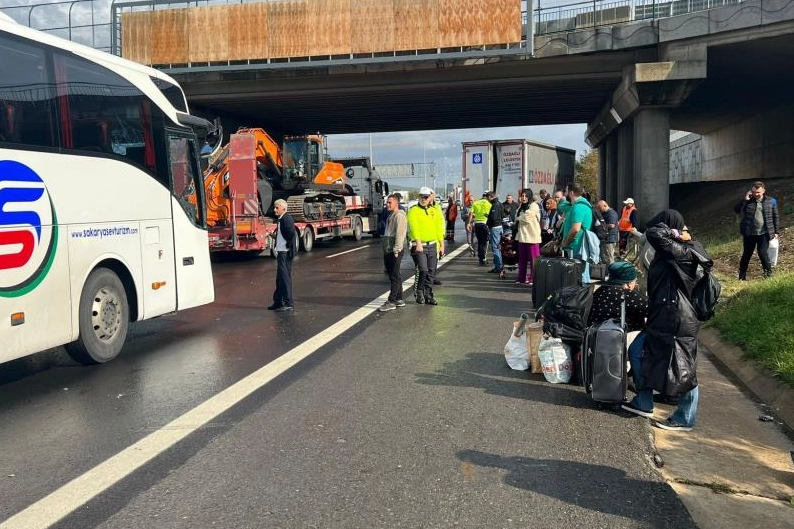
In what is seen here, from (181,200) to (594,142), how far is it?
33536mm

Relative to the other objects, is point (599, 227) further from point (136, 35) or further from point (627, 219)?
point (136, 35)

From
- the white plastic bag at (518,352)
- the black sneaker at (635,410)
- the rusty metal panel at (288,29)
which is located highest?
the rusty metal panel at (288,29)

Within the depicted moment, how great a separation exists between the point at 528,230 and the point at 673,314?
288 inches

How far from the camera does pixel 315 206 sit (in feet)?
73.7

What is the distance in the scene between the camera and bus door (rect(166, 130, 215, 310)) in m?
8.30

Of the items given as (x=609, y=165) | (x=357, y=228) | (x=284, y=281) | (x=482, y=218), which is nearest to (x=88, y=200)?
(x=284, y=281)

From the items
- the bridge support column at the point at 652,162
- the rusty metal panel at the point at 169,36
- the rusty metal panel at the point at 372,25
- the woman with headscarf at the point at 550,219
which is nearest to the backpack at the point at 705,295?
the woman with headscarf at the point at 550,219

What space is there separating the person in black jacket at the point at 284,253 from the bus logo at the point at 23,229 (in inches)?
160

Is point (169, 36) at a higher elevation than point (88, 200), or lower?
higher

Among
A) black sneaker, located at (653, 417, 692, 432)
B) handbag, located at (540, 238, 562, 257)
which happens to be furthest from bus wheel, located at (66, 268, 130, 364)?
handbag, located at (540, 238, 562, 257)

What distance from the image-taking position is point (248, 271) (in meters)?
16.0

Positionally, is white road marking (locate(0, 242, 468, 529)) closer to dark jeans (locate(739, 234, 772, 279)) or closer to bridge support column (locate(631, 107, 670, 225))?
dark jeans (locate(739, 234, 772, 279))

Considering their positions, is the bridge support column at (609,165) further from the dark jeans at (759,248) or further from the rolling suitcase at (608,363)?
the rolling suitcase at (608,363)

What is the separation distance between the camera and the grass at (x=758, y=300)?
6.34 metres
